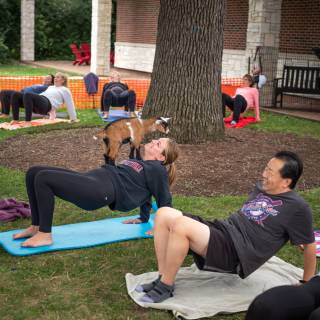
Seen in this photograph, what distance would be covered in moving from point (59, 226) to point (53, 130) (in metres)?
4.69

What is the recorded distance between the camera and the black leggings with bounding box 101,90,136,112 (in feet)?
33.9

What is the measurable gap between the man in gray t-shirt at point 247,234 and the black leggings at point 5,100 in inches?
287

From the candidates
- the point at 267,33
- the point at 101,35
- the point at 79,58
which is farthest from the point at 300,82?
the point at 79,58

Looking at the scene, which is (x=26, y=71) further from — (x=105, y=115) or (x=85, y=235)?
(x=85, y=235)

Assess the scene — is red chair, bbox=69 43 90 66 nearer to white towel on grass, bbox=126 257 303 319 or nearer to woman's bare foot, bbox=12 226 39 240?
woman's bare foot, bbox=12 226 39 240

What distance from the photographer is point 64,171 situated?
4.03 meters

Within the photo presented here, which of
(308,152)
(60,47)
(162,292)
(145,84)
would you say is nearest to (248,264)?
(162,292)

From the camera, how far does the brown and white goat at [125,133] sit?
21.8 feet

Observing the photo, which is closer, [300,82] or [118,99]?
[118,99]

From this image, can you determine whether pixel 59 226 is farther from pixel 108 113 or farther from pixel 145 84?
pixel 145 84

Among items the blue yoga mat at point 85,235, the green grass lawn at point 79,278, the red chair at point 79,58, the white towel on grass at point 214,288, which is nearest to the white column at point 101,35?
the red chair at point 79,58

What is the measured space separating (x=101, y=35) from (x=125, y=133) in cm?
1302

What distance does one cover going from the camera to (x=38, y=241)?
4.16 m

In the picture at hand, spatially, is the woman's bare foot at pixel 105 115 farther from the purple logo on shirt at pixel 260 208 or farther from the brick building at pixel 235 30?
the purple logo on shirt at pixel 260 208
